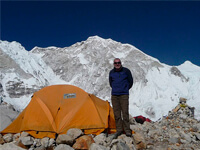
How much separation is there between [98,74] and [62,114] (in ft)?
182

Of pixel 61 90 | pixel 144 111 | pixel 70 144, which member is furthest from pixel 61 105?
pixel 144 111

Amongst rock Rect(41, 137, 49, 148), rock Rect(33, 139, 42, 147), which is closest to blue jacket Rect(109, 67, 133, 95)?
rock Rect(41, 137, 49, 148)

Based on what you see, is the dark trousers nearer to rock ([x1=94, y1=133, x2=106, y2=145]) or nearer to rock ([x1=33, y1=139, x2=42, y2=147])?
rock ([x1=94, y1=133, x2=106, y2=145])

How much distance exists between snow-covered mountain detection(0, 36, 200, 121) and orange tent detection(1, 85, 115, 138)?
31086 millimetres

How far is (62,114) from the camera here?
6.48 metres

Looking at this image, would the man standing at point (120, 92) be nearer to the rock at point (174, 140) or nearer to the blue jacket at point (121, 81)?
the blue jacket at point (121, 81)

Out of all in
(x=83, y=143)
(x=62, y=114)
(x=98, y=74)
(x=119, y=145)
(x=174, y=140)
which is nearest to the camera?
(x=119, y=145)

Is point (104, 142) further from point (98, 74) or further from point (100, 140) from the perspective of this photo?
point (98, 74)

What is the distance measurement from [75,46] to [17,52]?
93.4ft

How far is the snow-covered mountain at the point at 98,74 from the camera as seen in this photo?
45.0 metres

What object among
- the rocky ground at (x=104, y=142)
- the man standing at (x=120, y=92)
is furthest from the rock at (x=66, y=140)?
the man standing at (x=120, y=92)

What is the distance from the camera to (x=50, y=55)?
252 feet

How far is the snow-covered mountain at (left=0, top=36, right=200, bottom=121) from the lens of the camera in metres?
45.0

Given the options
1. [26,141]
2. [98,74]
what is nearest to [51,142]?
[26,141]
